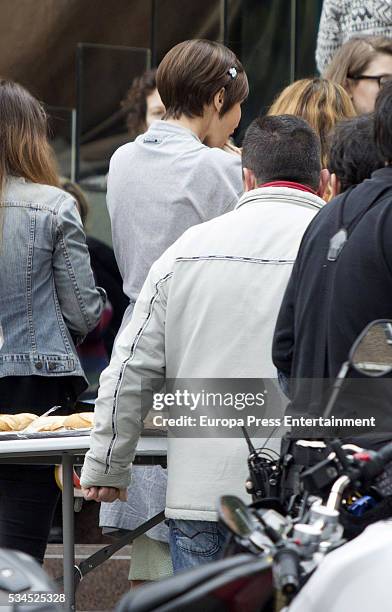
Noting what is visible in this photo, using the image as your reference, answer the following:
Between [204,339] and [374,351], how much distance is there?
1.29 meters

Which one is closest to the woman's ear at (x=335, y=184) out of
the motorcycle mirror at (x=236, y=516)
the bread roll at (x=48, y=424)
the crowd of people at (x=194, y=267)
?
the crowd of people at (x=194, y=267)

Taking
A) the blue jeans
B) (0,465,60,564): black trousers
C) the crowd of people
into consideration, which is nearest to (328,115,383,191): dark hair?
the crowd of people

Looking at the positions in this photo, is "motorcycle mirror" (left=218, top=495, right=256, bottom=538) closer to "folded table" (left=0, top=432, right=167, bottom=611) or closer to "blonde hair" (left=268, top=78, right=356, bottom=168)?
"folded table" (left=0, top=432, right=167, bottom=611)

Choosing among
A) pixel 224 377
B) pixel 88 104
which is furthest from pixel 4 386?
pixel 88 104

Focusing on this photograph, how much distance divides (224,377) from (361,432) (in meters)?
0.81

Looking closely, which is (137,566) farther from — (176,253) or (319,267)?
(319,267)

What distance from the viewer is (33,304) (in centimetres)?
469

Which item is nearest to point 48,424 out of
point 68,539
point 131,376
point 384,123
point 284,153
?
point 68,539

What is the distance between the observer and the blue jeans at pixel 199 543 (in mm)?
3588

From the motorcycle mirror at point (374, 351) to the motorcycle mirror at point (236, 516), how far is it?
12.3 inches

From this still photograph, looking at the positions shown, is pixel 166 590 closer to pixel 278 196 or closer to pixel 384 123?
pixel 384 123

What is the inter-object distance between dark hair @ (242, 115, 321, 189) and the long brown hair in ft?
3.96

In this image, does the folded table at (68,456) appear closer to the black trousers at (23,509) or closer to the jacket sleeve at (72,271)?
the black trousers at (23,509)

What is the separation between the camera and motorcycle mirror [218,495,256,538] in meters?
2.08
